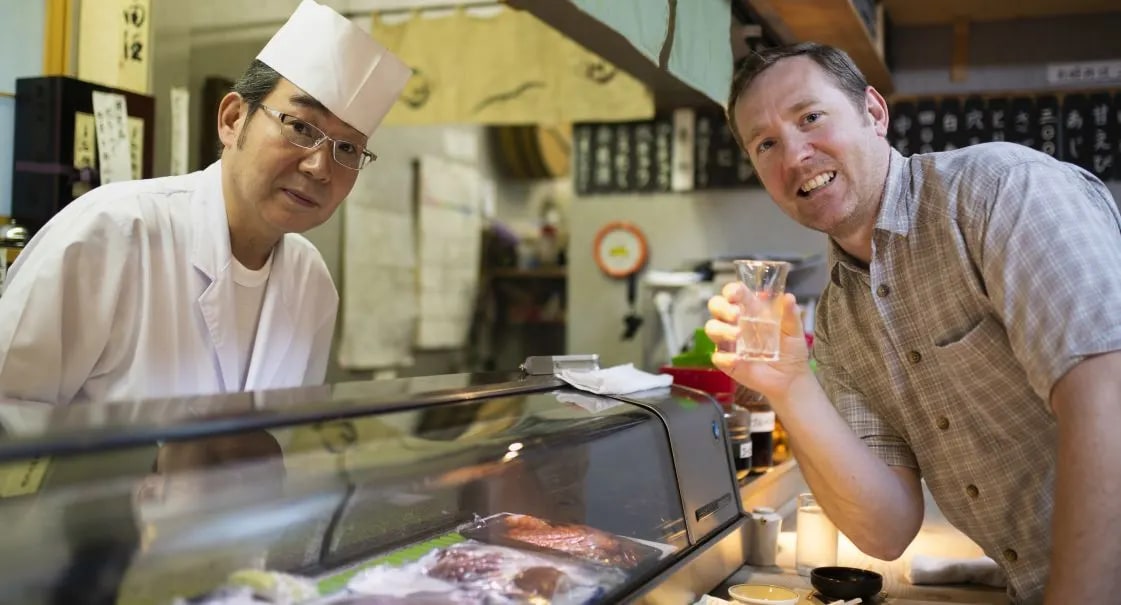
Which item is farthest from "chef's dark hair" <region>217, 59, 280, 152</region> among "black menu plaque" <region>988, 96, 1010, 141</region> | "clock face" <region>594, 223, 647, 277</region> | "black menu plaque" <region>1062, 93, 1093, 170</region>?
"black menu plaque" <region>1062, 93, 1093, 170</region>

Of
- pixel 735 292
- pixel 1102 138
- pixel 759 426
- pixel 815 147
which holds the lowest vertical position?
pixel 759 426

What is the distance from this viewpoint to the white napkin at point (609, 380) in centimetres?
209

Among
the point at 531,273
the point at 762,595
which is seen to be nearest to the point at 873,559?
the point at 762,595

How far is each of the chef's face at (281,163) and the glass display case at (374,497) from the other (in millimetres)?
623

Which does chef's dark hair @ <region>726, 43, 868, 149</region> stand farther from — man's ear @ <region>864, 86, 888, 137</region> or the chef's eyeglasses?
the chef's eyeglasses

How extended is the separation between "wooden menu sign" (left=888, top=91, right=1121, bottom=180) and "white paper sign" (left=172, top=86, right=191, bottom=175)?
3670mm

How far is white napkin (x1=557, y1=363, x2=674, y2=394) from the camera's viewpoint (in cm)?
209

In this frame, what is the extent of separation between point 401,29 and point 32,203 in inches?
96.9

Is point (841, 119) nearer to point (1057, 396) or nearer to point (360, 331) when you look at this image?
point (1057, 396)

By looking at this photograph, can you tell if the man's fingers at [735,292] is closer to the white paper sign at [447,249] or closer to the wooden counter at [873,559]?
the wooden counter at [873,559]

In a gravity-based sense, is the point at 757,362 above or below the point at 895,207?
below

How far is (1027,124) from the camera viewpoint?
513 centimetres

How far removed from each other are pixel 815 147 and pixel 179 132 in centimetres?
283

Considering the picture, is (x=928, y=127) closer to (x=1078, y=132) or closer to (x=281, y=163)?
(x=1078, y=132)
